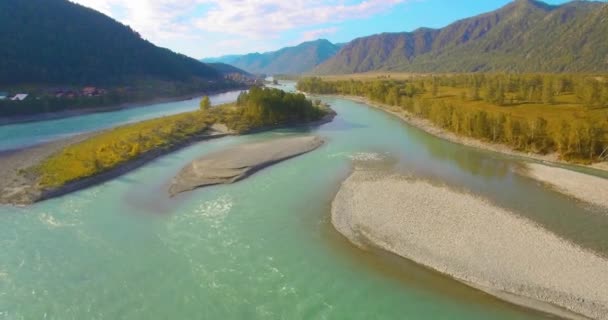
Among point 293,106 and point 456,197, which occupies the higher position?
point 293,106

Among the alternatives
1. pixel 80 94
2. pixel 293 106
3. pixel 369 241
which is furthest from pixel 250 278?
pixel 80 94

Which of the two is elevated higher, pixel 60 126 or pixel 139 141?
pixel 60 126

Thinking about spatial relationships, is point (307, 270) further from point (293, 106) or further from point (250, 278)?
point (293, 106)

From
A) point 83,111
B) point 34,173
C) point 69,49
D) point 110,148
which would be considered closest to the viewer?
point 34,173

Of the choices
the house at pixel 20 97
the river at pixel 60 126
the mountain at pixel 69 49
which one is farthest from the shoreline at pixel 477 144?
the mountain at pixel 69 49

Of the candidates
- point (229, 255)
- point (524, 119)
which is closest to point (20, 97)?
point (229, 255)

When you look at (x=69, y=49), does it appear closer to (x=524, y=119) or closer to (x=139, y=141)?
(x=139, y=141)
